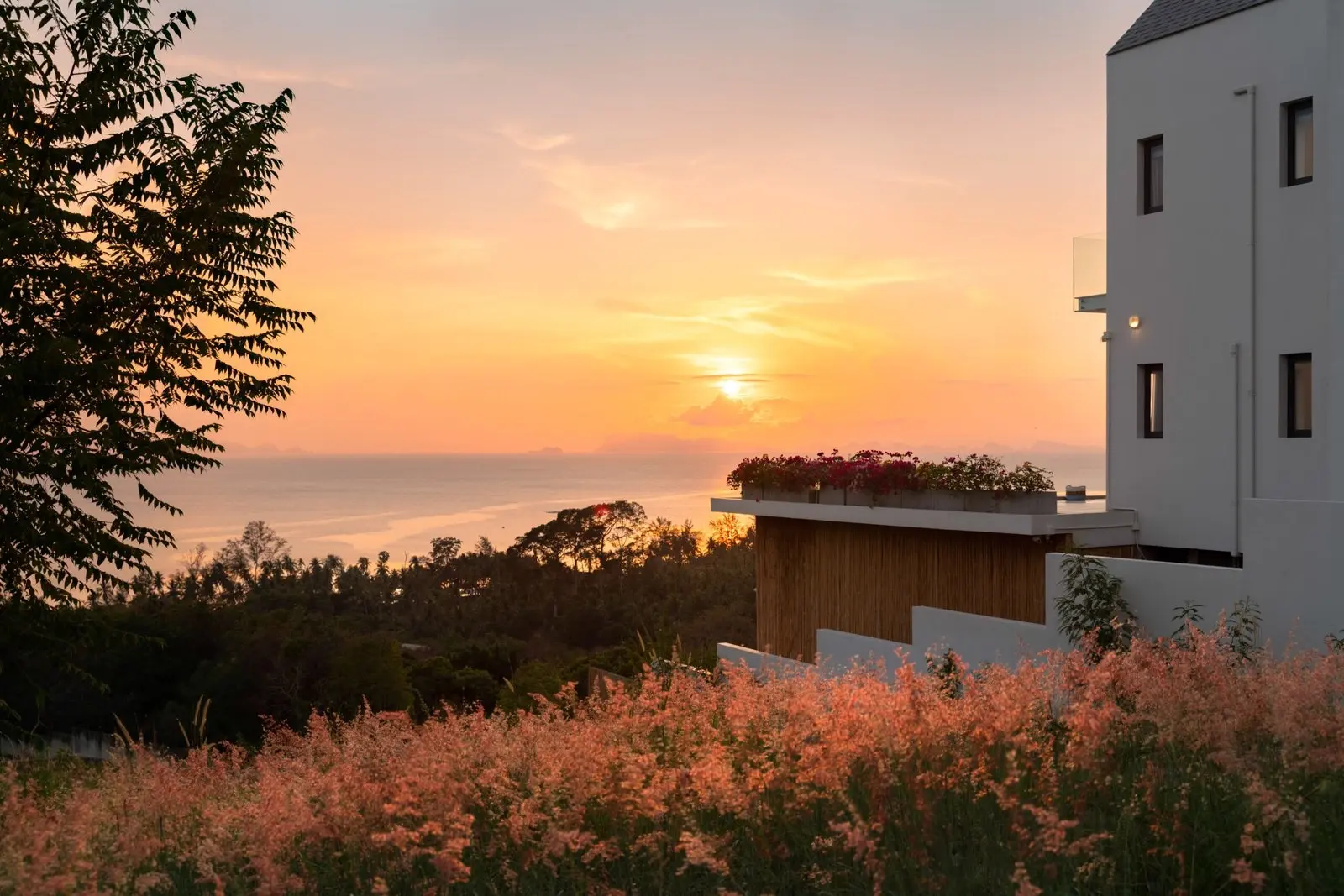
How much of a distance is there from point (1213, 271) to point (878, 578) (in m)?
5.44

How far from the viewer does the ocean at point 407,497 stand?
58.4m

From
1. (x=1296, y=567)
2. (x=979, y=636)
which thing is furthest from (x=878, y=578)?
(x=1296, y=567)

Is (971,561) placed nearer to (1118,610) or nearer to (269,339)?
(1118,610)

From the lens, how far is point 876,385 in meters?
34.0

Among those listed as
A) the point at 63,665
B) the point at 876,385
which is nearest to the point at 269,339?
the point at 63,665

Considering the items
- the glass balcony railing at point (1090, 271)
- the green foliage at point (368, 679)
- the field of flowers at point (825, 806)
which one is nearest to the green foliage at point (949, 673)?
the field of flowers at point (825, 806)

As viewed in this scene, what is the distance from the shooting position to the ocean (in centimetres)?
5844

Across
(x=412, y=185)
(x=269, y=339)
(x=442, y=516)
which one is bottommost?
(x=442, y=516)

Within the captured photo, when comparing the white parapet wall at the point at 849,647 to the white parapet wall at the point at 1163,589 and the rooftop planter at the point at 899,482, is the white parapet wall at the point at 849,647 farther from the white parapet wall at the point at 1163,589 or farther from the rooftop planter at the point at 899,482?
the white parapet wall at the point at 1163,589

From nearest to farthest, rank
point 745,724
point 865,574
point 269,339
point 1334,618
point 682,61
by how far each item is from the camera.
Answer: point 745,724 → point 1334,618 → point 269,339 → point 865,574 → point 682,61

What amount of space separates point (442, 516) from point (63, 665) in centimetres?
7874

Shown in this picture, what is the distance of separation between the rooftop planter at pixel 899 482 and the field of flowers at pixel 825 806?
762 centimetres

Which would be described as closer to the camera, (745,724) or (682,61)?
(745,724)

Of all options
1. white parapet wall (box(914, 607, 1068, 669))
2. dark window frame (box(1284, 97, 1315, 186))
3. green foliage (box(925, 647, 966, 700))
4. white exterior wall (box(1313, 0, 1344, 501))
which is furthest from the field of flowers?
dark window frame (box(1284, 97, 1315, 186))
